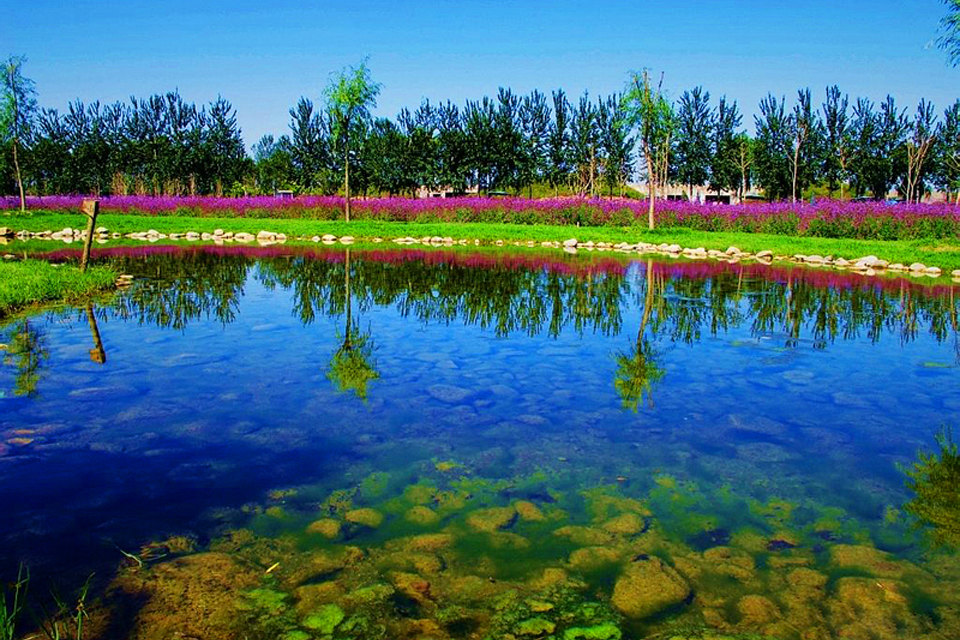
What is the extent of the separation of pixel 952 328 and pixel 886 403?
13.8 ft

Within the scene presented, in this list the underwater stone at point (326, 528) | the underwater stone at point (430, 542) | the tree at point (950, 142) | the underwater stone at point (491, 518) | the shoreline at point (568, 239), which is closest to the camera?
the underwater stone at point (430, 542)

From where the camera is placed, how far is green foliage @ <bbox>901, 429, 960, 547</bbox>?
351 centimetres

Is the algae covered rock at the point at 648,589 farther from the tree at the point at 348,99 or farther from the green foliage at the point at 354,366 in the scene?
the tree at the point at 348,99

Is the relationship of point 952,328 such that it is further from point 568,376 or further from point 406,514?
point 406,514

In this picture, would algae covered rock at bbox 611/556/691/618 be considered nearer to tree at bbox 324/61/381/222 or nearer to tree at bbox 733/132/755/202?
tree at bbox 324/61/381/222

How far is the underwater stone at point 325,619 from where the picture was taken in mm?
2622

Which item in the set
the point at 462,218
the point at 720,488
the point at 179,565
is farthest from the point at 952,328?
the point at 462,218

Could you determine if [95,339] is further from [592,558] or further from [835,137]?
[835,137]

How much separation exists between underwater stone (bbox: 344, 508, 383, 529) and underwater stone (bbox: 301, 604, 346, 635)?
27.3 inches

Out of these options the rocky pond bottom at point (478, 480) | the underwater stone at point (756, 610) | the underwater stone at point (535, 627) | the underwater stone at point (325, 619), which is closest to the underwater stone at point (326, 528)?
the rocky pond bottom at point (478, 480)

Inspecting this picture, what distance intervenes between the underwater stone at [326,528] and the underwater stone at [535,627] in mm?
1103

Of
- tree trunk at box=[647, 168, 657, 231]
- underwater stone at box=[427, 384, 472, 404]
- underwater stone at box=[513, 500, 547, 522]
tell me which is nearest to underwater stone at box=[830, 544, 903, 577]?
underwater stone at box=[513, 500, 547, 522]

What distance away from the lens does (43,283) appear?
1000 cm

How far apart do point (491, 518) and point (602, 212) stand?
24.3 metres
